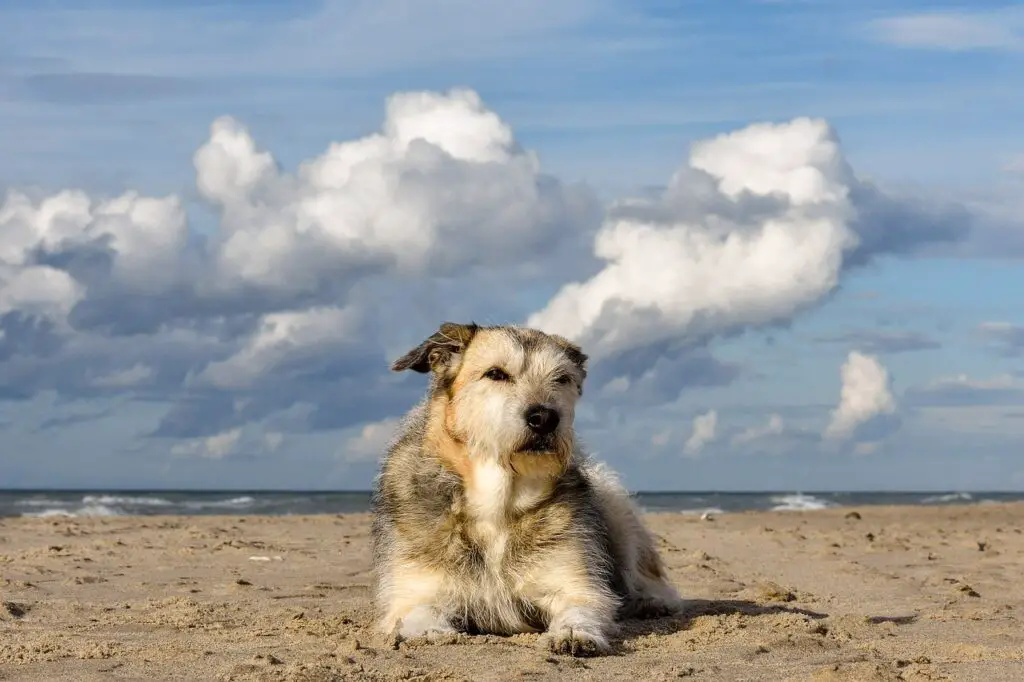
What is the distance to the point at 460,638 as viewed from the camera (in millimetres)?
7430

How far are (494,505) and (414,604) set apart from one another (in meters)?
0.83

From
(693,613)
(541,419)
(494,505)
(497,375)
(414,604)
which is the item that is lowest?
(693,613)

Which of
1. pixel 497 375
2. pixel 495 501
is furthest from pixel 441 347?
pixel 495 501

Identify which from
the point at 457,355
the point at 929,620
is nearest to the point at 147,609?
the point at 457,355

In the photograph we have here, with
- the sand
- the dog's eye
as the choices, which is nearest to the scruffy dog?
the dog's eye

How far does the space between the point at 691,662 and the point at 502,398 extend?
1.90 metres

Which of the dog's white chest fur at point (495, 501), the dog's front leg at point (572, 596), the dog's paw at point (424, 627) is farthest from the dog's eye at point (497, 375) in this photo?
the dog's paw at point (424, 627)

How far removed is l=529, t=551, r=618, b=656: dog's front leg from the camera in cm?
755

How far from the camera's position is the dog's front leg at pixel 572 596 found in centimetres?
755

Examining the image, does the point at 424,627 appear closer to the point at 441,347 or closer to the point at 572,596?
the point at 572,596

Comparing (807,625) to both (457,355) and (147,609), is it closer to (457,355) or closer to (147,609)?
(457,355)

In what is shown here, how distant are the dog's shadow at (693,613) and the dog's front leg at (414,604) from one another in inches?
46.6

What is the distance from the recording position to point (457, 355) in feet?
25.4

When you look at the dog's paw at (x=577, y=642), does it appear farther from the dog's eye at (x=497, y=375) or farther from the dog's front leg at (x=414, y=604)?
the dog's eye at (x=497, y=375)
